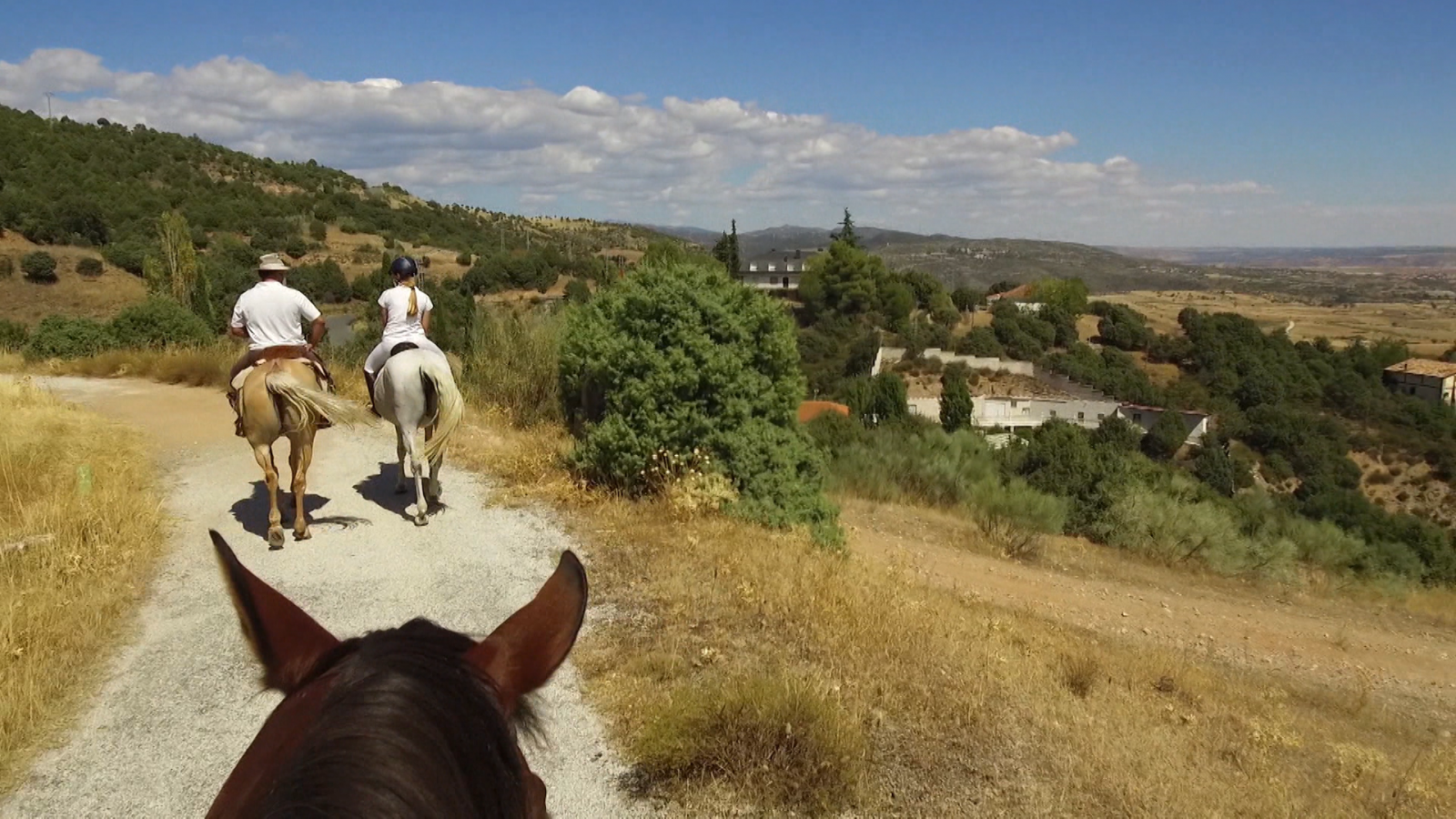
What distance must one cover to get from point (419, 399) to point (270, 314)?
1372 millimetres

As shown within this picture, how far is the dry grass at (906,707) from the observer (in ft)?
14.7

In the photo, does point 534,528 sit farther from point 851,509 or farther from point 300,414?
point 851,509

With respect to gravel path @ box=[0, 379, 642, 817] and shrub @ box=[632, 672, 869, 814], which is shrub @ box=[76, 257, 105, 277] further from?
shrub @ box=[632, 672, 869, 814]

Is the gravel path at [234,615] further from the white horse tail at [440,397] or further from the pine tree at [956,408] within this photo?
the pine tree at [956,408]

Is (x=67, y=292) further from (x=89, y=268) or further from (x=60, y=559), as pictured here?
(x=60, y=559)

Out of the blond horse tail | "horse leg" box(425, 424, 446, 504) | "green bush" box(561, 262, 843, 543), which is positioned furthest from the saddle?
"green bush" box(561, 262, 843, 543)

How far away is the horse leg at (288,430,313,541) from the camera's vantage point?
23.6 ft

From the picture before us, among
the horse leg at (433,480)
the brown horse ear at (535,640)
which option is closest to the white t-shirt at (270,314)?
the horse leg at (433,480)

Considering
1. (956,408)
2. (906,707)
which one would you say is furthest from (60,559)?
(956,408)

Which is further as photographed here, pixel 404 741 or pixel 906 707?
pixel 906 707

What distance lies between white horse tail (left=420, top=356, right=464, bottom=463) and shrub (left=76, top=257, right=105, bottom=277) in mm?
39724

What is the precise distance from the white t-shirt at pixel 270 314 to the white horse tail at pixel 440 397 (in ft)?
3.38

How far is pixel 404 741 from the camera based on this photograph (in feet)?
3.57

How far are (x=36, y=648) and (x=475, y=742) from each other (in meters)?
5.44
